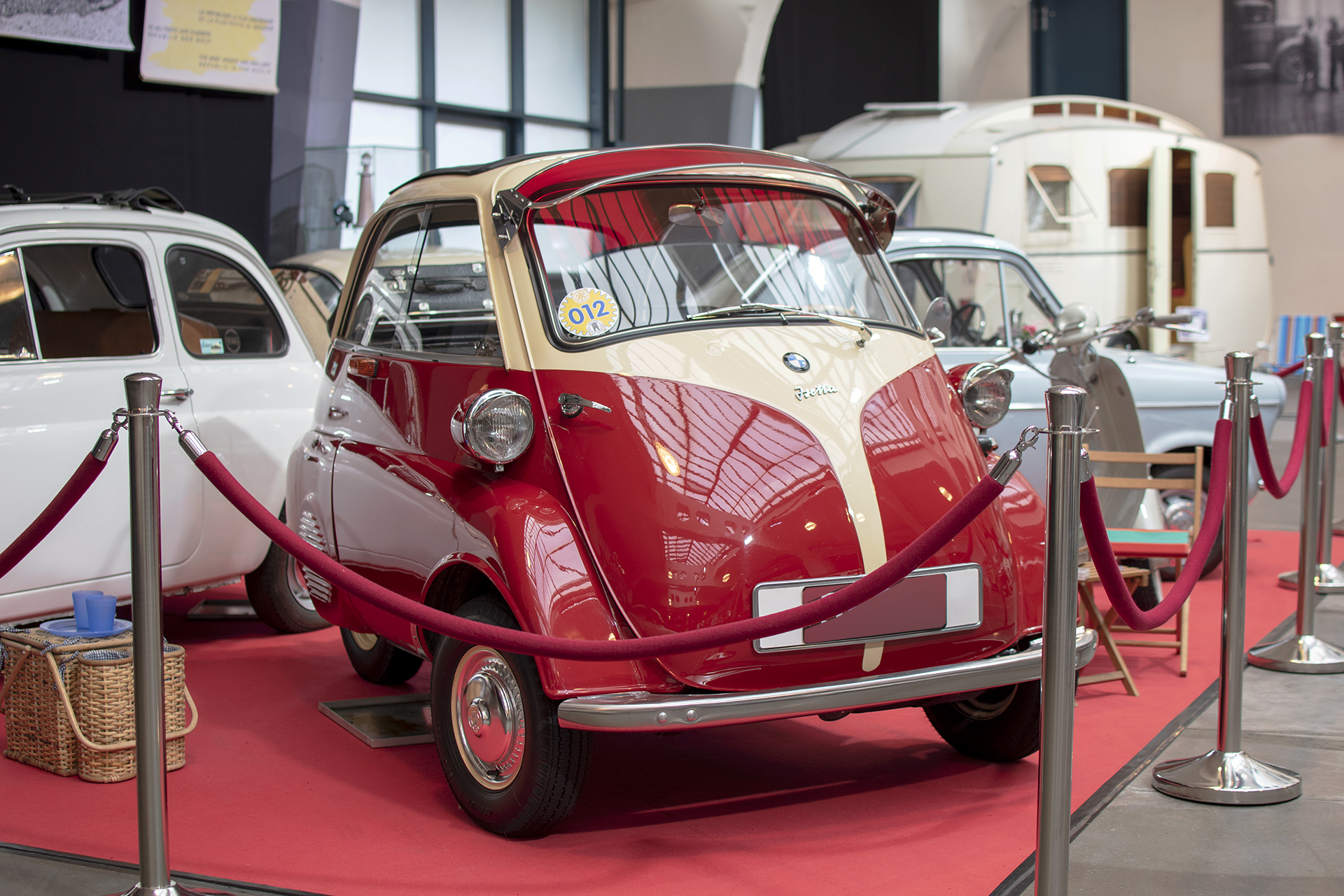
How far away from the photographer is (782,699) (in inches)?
120

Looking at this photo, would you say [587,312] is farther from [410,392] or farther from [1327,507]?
[1327,507]

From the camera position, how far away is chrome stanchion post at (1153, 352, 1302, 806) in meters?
3.59

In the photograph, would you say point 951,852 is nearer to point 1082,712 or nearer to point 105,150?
point 1082,712

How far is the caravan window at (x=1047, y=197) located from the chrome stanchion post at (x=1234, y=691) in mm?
8336

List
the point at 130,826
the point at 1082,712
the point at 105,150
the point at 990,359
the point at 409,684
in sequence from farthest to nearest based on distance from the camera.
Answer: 1. the point at 105,150
2. the point at 990,359
3. the point at 409,684
4. the point at 1082,712
5. the point at 130,826

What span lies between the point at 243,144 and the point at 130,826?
22.0 ft

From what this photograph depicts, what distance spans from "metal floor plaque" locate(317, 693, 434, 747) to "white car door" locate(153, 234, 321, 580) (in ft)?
3.20

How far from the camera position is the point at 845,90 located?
18594mm

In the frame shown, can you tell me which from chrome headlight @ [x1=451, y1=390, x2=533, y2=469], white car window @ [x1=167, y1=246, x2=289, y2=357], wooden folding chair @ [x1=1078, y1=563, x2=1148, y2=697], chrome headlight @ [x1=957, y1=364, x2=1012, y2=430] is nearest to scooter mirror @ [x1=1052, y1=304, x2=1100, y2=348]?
wooden folding chair @ [x1=1078, y1=563, x2=1148, y2=697]

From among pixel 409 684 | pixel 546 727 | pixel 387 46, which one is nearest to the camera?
pixel 546 727

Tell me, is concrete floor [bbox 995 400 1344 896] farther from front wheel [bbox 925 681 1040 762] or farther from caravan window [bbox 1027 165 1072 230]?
caravan window [bbox 1027 165 1072 230]

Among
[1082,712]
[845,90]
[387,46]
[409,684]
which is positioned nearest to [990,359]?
[1082,712]

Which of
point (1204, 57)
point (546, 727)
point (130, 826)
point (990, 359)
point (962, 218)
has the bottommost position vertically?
point (130, 826)

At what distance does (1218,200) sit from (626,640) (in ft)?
39.7
